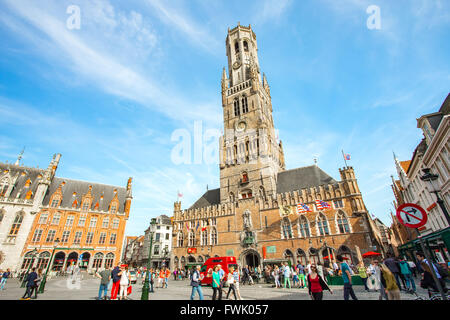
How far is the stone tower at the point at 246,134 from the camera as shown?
113 ft

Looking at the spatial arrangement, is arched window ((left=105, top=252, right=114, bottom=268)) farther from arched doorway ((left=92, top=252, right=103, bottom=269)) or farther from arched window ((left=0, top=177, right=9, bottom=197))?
arched window ((left=0, top=177, right=9, bottom=197))

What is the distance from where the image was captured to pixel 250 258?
30.6 meters

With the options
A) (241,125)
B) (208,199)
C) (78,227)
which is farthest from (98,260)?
(241,125)

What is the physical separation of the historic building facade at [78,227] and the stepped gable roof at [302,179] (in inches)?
1250

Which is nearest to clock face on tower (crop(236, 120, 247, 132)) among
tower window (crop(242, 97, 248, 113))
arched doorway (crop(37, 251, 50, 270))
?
tower window (crop(242, 97, 248, 113))

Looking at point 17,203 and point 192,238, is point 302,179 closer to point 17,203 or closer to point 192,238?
point 192,238

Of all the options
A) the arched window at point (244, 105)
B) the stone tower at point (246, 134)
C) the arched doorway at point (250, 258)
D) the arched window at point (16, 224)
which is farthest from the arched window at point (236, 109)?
the arched window at point (16, 224)

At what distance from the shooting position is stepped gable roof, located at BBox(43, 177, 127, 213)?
40.1m

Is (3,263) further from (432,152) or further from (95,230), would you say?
(432,152)

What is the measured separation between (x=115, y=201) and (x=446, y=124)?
4883cm

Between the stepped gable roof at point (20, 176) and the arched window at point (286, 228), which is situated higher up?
the stepped gable roof at point (20, 176)

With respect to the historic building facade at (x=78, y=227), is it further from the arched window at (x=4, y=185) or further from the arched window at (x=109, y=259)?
the arched window at (x=4, y=185)

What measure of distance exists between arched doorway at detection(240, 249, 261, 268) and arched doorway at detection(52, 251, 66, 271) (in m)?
30.6
